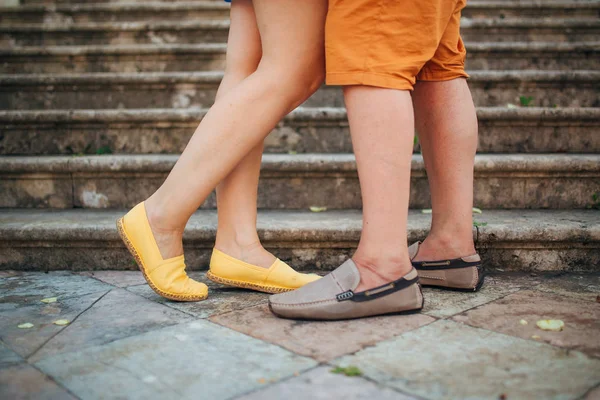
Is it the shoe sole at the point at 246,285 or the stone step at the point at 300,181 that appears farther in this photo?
the stone step at the point at 300,181

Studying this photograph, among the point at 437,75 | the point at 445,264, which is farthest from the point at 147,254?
the point at 437,75

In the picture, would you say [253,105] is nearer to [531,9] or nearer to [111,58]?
[111,58]

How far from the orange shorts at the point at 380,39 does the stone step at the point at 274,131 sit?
3.58 ft

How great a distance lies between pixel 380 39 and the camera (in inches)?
49.8

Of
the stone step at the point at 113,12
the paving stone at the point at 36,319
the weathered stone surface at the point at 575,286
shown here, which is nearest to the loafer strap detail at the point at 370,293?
the weathered stone surface at the point at 575,286

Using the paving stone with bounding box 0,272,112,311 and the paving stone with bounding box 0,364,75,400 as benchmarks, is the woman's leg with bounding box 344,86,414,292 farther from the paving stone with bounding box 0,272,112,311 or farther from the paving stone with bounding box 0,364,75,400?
the paving stone with bounding box 0,272,112,311

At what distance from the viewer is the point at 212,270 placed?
159cm

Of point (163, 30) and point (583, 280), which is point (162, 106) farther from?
point (583, 280)

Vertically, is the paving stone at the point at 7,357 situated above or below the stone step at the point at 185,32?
below

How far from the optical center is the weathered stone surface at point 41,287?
1555 mm

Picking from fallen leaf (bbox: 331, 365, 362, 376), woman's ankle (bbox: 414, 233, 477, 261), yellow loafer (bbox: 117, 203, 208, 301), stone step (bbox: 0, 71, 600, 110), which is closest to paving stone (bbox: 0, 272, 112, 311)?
yellow loafer (bbox: 117, 203, 208, 301)

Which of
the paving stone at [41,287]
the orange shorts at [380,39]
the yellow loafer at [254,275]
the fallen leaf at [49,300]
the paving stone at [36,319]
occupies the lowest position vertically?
the paving stone at [41,287]

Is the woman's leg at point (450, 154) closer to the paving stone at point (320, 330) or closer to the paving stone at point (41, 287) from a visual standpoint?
the paving stone at point (320, 330)

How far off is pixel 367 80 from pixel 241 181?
1.65ft
